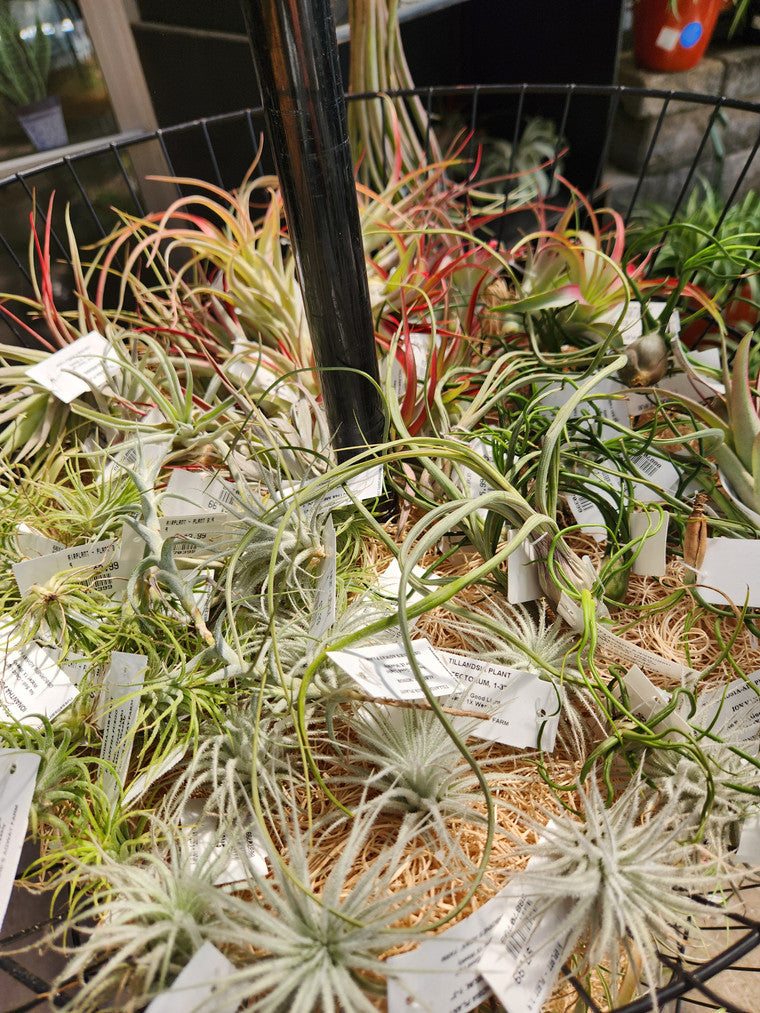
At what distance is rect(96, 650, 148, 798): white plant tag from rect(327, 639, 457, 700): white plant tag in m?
0.16

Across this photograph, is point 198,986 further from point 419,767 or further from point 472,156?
point 472,156

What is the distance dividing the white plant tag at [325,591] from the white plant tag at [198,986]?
21 centimetres

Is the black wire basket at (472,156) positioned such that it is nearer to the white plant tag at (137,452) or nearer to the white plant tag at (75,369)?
Result: the white plant tag at (75,369)

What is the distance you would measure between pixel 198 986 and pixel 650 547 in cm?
46

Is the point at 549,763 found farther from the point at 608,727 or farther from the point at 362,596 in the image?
the point at 362,596

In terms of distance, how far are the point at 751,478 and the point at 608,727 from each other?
28 cm

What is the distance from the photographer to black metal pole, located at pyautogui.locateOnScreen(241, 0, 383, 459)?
0.43 m

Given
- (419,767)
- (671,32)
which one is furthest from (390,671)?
(671,32)

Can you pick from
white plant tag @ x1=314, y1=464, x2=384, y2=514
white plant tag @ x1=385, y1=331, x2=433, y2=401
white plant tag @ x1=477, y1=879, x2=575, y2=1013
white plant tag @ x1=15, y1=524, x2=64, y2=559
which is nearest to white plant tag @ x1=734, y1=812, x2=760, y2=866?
white plant tag @ x1=477, y1=879, x2=575, y2=1013

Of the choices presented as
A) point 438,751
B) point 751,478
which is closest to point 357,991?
point 438,751

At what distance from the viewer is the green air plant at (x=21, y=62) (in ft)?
3.37

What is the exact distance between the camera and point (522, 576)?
560mm

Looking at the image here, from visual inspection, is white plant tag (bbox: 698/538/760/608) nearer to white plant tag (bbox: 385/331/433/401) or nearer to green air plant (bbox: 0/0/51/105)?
white plant tag (bbox: 385/331/433/401)

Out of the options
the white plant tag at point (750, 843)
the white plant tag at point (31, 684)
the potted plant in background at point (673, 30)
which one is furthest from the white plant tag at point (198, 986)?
the potted plant in background at point (673, 30)
